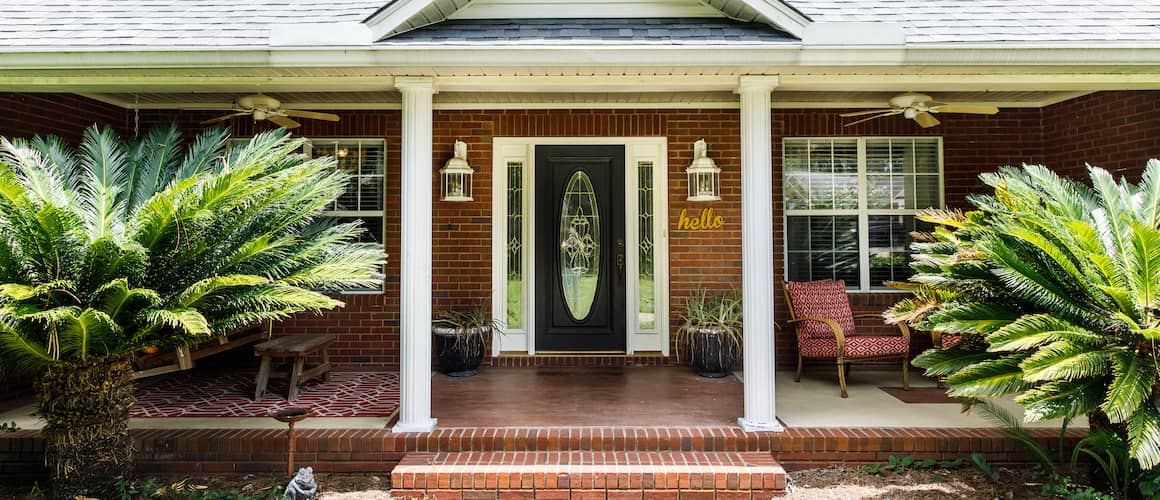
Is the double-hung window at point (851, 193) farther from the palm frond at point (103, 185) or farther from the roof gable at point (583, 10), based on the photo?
the palm frond at point (103, 185)

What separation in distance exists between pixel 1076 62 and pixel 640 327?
3837 millimetres

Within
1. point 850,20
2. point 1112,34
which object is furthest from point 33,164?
point 1112,34

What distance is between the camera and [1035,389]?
10.2 ft

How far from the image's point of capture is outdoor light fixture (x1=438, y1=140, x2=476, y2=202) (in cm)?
603

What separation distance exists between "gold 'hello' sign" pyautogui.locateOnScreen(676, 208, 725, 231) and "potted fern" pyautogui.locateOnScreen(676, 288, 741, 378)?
2.02ft

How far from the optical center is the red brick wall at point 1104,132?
17.0 ft

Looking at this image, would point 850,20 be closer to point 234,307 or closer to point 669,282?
point 669,282

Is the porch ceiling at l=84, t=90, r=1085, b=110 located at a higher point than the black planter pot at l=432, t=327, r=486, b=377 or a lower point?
higher

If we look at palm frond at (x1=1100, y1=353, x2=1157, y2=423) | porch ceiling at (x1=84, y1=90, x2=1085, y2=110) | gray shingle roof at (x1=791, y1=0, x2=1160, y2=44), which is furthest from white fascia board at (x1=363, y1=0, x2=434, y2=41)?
palm frond at (x1=1100, y1=353, x2=1157, y2=423)

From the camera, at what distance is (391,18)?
3859 mm

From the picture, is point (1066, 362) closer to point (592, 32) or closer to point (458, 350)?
point (592, 32)

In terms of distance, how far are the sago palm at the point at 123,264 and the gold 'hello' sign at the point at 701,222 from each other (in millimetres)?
3341

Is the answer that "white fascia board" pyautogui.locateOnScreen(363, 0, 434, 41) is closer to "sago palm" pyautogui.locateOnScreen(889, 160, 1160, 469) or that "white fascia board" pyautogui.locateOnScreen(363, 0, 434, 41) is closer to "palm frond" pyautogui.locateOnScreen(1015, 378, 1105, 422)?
"sago palm" pyautogui.locateOnScreen(889, 160, 1160, 469)

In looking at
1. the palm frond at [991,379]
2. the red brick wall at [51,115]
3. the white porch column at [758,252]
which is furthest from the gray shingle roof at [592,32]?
the red brick wall at [51,115]
